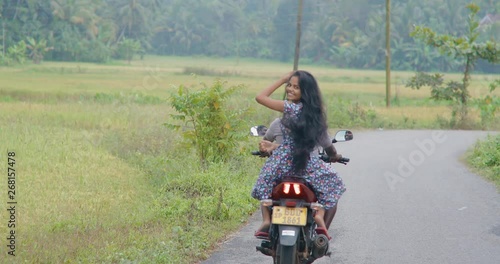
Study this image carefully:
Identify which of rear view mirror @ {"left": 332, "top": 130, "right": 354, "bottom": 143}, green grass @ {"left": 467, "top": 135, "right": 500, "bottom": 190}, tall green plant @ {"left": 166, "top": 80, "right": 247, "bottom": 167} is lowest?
green grass @ {"left": 467, "top": 135, "right": 500, "bottom": 190}

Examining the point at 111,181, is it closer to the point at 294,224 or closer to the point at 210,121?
the point at 210,121

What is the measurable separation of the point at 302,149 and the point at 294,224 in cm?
63

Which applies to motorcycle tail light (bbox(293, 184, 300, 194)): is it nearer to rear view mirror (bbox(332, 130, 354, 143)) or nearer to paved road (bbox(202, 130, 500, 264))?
rear view mirror (bbox(332, 130, 354, 143))

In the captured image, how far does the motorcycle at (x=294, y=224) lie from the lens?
662 cm

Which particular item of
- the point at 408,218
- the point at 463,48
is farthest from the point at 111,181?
the point at 463,48

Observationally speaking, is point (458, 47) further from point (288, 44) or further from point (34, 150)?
point (288, 44)

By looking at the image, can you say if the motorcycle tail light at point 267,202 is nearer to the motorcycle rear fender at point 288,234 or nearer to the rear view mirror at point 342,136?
the motorcycle rear fender at point 288,234

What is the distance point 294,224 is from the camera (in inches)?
261

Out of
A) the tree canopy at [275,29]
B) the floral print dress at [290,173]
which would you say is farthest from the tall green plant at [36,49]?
the floral print dress at [290,173]

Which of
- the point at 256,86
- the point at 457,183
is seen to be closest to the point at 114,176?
the point at 457,183

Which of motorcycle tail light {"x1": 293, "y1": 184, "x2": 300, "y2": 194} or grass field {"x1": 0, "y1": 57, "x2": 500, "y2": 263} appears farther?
grass field {"x1": 0, "y1": 57, "x2": 500, "y2": 263}

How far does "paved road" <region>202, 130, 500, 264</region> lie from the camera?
872 centimetres

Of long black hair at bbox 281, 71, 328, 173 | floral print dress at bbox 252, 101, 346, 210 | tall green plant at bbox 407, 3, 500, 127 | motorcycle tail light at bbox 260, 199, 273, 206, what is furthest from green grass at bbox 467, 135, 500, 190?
tall green plant at bbox 407, 3, 500, 127

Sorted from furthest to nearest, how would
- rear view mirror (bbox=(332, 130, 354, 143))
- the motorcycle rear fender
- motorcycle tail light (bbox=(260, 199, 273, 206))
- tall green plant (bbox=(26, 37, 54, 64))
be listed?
1. tall green plant (bbox=(26, 37, 54, 64))
2. rear view mirror (bbox=(332, 130, 354, 143))
3. motorcycle tail light (bbox=(260, 199, 273, 206))
4. the motorcycle rear fender
